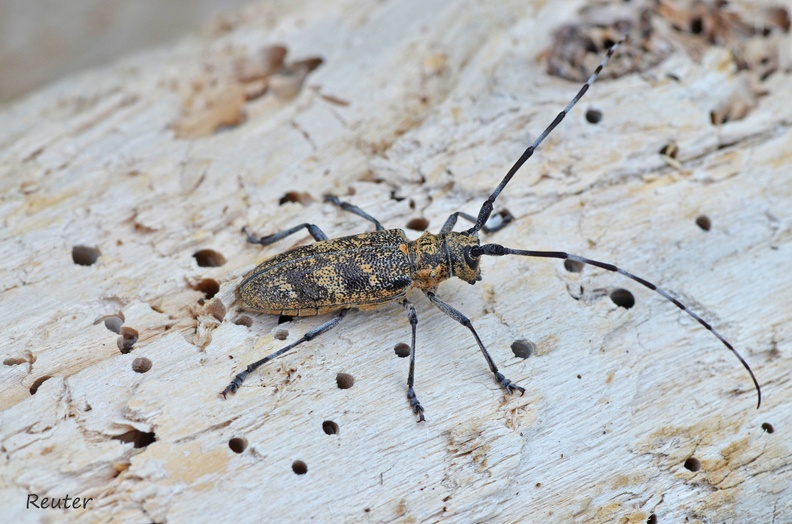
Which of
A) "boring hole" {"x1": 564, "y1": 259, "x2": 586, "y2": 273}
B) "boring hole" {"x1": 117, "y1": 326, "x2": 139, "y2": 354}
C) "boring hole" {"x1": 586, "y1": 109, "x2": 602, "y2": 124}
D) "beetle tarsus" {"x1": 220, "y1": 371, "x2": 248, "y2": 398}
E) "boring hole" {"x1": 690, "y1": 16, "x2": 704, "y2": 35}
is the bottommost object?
"boring hole" {"x1": 564, "y1": 259, "x2": 586, "y2": 273}

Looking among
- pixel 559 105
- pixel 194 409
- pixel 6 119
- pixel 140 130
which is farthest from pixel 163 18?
pixel 194 409

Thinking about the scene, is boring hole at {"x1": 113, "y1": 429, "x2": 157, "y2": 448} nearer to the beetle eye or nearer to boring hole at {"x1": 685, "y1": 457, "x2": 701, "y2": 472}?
the beetle eye

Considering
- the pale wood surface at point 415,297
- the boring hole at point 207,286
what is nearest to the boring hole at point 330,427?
the pale wood surface at point 415,297

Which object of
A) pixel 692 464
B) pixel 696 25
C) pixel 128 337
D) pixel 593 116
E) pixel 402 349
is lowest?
pixel 692 464

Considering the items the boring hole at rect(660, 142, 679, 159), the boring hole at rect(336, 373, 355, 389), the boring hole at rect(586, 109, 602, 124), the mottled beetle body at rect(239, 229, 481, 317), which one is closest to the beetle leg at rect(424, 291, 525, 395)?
the mottled beetle body at rect(239, 229, 481, 317)

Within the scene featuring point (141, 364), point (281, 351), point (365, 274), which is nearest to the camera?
point (141, 364)

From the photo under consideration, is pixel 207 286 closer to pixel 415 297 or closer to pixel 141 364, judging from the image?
pixel 141 364

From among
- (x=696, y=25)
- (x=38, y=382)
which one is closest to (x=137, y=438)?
(x=38, y=382)
